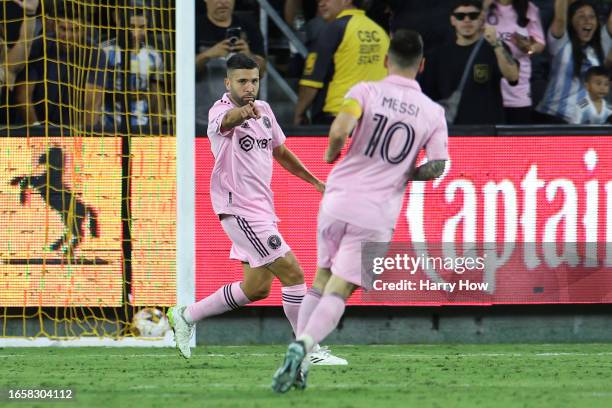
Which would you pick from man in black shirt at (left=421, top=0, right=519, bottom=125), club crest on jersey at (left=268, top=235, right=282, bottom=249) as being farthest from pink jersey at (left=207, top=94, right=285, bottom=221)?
man in black shirt at (left=421, top=0, right=519, bottom=125)

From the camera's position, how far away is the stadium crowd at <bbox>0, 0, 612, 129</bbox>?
1062 centimetres

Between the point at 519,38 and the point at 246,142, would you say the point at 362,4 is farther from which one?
the point at 246,142

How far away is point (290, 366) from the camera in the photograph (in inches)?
249

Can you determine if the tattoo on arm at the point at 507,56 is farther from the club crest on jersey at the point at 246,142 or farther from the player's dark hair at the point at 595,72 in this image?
the club crest on jersey at the point at 246,142

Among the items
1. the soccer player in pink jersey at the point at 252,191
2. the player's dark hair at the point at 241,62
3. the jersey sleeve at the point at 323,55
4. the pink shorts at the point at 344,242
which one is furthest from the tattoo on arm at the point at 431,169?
the jersey sleeve at the point at 323,55

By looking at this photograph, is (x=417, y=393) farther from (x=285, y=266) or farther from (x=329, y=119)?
(x=329, y=119)

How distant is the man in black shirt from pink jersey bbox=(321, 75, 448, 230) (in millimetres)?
4337

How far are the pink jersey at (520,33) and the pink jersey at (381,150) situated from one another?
15.2ft

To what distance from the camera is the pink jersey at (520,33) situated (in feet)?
37.2

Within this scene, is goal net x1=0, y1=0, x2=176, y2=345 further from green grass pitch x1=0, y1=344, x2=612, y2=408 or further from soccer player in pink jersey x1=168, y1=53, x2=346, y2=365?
soccer player in pink jersey x1=168, y1=53, x2=346, y2=365

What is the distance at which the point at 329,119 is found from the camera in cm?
1109

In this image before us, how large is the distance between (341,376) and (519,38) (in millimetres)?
4622

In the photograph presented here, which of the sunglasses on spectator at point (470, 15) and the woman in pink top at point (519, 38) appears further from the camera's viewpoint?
the woman in pink top at point (519, 38)

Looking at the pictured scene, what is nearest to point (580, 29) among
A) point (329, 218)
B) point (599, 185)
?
point (599, 185)
